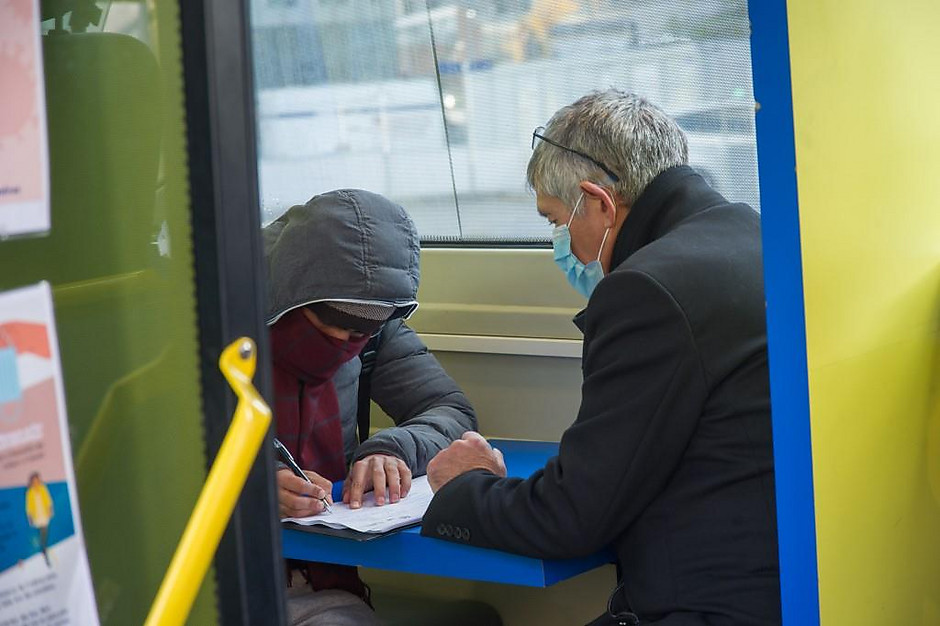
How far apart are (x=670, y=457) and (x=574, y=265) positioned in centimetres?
71

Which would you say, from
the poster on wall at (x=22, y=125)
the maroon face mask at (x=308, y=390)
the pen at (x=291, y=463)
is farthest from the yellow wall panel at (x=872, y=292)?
the maroon face mask at (x=308, y=390)

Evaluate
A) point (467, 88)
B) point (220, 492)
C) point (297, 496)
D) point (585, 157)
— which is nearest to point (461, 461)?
point (297, 496)

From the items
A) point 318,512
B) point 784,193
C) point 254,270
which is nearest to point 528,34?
point 318,512

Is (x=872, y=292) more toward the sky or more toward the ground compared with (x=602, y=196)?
more toward the ground

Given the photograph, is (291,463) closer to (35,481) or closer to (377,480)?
(377,480)

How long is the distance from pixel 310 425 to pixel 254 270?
190 cm

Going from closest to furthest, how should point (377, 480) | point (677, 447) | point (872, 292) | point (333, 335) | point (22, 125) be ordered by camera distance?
point (22, 125), point (872, 292), point (677, 447), point (377, 480), point (333, 335)

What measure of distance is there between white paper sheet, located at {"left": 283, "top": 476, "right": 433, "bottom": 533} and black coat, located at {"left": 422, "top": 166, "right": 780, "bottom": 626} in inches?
9.8

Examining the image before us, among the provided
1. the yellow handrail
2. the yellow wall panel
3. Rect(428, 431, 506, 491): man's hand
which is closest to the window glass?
Rect(428, 431, 506, 491): man's hand

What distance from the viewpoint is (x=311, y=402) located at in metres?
2.72

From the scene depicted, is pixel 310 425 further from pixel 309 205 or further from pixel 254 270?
pixel 254 270

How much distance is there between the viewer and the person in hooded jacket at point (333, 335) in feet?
8.45

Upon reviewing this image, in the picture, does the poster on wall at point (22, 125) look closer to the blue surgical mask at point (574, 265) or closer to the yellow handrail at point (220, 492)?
the yellow handrail at point (220, 492)

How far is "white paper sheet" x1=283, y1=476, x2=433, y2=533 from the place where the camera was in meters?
2.27
